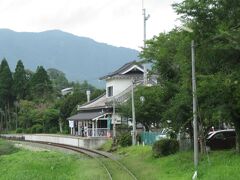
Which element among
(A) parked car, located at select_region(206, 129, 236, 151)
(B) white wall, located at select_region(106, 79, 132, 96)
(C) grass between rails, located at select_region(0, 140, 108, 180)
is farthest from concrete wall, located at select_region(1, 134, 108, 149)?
(A) parked car, located at select_region(206, 129, 236, 151)

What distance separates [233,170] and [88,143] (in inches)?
1242

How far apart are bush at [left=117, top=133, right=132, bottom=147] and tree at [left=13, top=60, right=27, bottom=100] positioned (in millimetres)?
50806

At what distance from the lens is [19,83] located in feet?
297

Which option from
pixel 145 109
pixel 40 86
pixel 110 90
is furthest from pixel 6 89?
pixel 145 109

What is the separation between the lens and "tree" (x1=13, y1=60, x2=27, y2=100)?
9075 cm

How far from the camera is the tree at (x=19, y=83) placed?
9075cm

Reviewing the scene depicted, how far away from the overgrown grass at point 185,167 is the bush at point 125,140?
38.8 ft

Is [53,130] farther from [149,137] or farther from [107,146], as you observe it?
[149,137]

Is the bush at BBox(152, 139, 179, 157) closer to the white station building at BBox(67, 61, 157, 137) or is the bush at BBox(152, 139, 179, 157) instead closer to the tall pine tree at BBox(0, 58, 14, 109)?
the white station building at BBox(67, 61, 157, 137)

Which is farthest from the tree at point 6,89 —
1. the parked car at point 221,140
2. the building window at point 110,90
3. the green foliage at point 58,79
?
the parked car at point 221,140

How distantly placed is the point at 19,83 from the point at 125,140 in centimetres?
5191

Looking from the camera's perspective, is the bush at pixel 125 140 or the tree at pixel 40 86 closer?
the bush at pixel 125 140

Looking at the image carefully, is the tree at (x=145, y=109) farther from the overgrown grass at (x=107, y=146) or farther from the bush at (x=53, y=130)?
the bush at (x=53, y=130)

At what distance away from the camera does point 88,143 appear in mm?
48219
